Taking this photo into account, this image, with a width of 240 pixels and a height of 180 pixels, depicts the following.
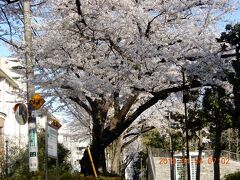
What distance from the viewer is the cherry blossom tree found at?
1587 cm

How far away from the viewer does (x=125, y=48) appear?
53.3 ft

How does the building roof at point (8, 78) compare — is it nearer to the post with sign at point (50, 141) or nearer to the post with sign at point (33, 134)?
the post with sign at point (33, 134)

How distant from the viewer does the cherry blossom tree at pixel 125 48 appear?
15867 millimetres

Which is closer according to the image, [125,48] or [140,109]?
[125,48]

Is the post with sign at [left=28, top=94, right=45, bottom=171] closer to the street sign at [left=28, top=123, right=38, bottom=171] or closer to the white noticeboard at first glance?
the street sign at [left=28, top=123, right=38, bottom=171]

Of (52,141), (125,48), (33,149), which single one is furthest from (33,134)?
(125,48)

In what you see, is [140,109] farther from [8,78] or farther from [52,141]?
[8,78]

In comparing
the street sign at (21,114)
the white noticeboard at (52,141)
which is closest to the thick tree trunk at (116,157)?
the white noticeboard at (52,141)

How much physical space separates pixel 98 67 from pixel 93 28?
1729 millimetres

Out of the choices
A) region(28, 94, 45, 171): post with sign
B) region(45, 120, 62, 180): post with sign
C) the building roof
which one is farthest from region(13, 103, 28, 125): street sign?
the building roof

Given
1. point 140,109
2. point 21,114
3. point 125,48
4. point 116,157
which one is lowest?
point 116,157

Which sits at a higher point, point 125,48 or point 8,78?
point 8,78

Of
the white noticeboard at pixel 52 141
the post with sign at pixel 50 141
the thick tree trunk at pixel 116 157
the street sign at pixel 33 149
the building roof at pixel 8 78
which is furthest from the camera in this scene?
the building roof at pixel 8 78

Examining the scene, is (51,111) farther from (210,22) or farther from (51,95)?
(210,22)
